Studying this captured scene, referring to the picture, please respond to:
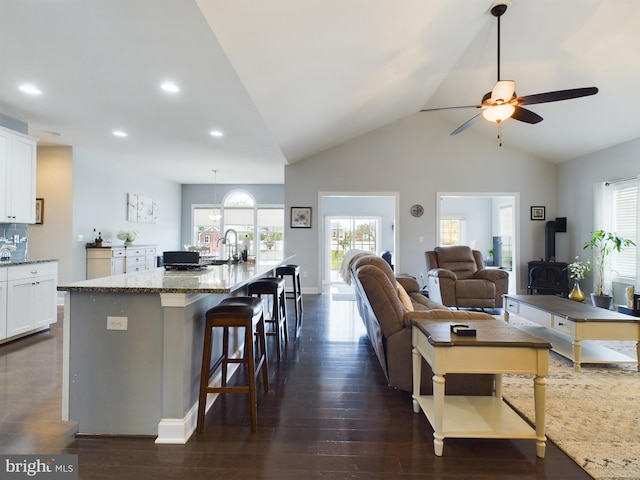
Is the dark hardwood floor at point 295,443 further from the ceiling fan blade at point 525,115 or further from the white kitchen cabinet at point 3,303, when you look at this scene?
the ceiling fan blade at point 525,115

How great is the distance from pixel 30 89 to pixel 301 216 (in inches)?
173

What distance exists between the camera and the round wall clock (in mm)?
6746

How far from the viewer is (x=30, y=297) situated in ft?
12.3

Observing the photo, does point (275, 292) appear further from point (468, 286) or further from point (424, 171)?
point (424, 171)

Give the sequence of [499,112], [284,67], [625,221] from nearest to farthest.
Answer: [284,67]
[499,112]
[625,221]

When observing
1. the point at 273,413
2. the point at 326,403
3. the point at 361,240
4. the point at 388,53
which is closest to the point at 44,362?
the point at 273,413

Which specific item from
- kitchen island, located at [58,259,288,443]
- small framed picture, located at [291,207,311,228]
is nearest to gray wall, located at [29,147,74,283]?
small framed picture, located at [291,207,311,228]

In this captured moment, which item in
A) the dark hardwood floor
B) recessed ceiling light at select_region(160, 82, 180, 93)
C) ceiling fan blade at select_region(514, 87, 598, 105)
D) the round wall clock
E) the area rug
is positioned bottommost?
the dark hardwood floor

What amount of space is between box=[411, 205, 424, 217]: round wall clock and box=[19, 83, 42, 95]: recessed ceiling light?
5.89 meters

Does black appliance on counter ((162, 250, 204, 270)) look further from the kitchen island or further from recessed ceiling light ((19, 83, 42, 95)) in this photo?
recessed ceiling light ((19, 83, 42, 95))

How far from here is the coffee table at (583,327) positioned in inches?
108

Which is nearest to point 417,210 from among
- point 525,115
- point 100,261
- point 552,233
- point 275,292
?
point 552,233

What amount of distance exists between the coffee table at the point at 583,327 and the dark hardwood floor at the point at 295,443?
1.39 m

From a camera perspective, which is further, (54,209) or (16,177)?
(54,209)
